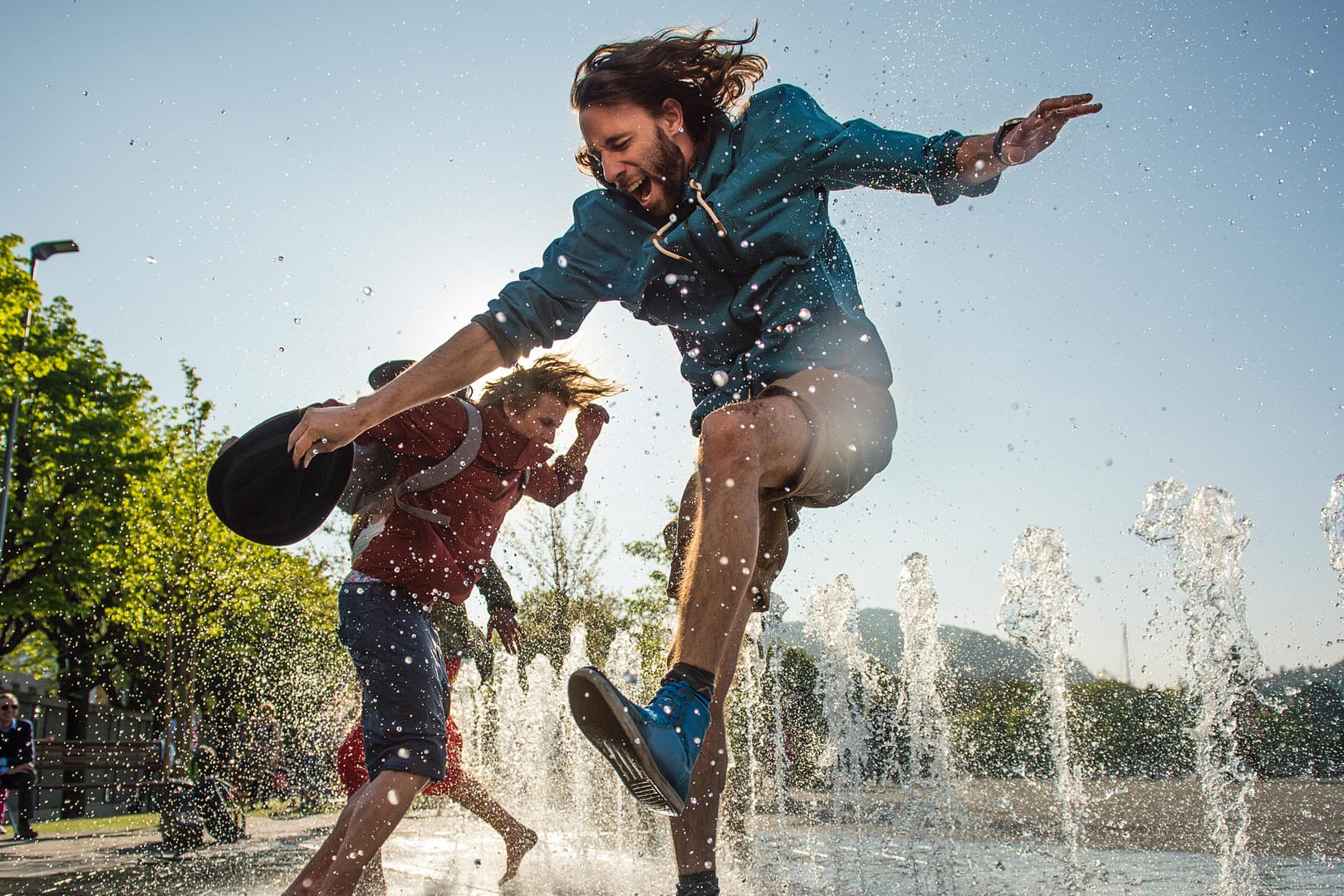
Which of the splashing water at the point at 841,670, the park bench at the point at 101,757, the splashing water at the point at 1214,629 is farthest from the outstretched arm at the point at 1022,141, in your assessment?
the park bench at the point at 101,757

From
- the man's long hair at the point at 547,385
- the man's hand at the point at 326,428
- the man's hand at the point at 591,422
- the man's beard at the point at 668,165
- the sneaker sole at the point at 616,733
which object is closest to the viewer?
the sneaker sole at the point at 616,733

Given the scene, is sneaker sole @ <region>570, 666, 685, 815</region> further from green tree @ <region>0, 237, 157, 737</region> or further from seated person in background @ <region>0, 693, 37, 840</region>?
green tree @ <region>0, 237, 157, 737</region>

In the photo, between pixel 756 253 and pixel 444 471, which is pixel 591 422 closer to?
pixel 444 471

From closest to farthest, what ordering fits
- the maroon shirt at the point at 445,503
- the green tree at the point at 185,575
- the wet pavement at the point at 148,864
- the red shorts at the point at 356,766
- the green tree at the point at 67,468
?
the maroon shirt at the point at 445,503 → the red shorts at the point at 356,766 → the wet pavement at the point at 148,864 → the green tree at the point at 67,468 → the green tree at the point at 185,575

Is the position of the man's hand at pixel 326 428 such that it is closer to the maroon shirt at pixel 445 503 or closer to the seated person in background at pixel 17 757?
the maroon shirt at pixel 445 503

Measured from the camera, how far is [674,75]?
262 cm

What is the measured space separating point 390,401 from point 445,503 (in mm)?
929

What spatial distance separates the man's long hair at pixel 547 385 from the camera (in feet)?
11.5

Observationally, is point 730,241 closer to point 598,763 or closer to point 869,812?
point 869,812

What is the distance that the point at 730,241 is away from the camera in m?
2.37

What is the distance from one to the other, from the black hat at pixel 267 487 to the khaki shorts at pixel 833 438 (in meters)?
1.07

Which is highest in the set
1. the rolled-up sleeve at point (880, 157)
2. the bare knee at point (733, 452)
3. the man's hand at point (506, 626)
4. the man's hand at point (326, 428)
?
the rolled-up sleeve at point (880, 157)

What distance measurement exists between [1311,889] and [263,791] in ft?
66.5

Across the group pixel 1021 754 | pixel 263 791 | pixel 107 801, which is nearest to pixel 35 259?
pixel 263 791
